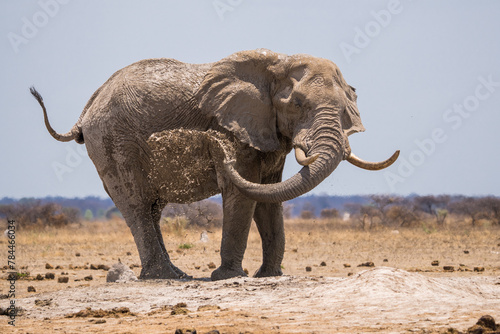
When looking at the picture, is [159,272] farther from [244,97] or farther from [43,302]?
[244,97]

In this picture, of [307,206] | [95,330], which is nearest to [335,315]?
[95,330]

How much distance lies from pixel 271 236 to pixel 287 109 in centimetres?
215

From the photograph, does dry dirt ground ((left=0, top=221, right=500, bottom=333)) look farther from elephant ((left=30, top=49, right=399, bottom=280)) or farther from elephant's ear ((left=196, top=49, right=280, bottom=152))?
elephant's ear ((left=196, top=49, right=280, bottom=152))

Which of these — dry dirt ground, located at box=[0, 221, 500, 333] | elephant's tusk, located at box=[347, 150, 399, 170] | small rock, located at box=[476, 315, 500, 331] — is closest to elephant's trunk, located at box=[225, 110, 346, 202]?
elephant's tusk, located at box=[347, 150, 399, 170]

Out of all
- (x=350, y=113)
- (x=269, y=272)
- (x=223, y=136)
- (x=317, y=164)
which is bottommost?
(x=269, y=272)

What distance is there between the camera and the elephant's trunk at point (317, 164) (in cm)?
970

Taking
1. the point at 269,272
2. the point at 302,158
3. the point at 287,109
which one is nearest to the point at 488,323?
the point at 302,158

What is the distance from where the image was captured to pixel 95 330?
7621 mm

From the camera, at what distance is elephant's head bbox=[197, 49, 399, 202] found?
9.83m

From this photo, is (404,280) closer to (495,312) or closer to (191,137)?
(495,312)

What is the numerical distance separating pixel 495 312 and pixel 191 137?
521cm

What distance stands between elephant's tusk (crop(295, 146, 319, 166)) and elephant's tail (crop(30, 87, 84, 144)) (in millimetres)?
4155

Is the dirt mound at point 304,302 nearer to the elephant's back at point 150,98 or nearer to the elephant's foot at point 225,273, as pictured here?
the elephant's foot at point 225,273

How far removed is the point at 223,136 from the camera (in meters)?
10.9
